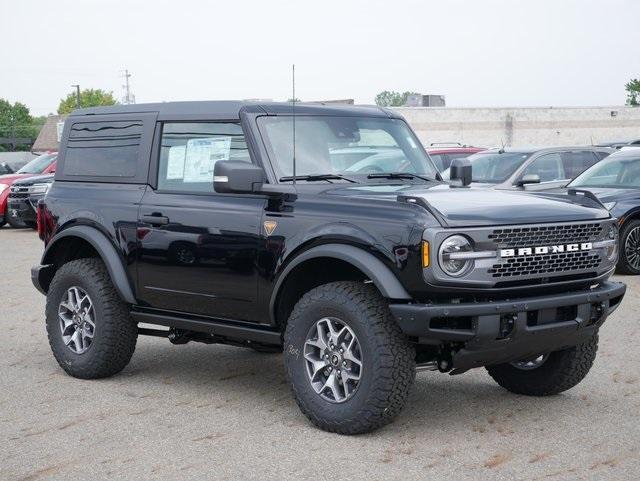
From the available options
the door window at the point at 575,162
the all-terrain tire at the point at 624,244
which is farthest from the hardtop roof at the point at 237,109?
the door window at the point at 575,162

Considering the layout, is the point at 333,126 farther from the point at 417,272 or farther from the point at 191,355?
the point at 191,355

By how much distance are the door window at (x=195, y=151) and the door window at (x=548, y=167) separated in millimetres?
10043

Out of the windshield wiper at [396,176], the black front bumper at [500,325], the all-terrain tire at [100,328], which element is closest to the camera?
the black front bumper at [500,325]

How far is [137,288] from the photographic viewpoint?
7.34m

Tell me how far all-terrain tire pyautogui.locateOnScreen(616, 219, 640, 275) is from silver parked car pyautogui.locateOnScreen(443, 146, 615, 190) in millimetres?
2511

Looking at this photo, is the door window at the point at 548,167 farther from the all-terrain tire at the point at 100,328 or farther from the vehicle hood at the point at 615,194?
the all-terrain tire at the point at 100,328

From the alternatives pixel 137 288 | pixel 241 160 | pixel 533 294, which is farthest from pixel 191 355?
pixel 533 294

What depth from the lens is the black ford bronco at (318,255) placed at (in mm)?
5797

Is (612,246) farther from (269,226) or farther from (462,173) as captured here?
(269,226)

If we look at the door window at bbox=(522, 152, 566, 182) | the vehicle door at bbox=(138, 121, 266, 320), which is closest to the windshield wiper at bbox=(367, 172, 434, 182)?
the vehicle door at bbox=(138, 121, 266, 320)

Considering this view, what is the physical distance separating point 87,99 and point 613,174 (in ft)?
493

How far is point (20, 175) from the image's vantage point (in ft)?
80.5

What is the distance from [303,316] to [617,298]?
184 cm

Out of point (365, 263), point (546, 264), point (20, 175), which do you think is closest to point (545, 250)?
point (546, 264)
